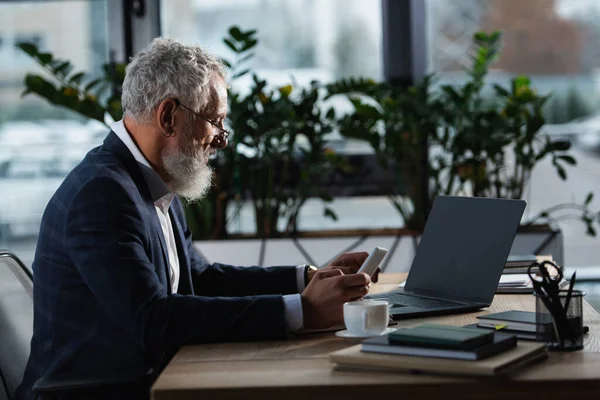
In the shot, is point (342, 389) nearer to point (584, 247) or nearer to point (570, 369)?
point (570, 369)

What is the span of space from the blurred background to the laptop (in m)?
2.29

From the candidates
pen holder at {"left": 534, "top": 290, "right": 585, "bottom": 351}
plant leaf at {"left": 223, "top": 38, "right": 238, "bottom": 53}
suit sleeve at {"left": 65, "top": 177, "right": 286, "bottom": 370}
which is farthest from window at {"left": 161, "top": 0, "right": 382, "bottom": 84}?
pen holder at {"left": 534, "top": 290, "right": 585, "bottom": 351}

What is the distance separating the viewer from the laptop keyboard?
2018mm

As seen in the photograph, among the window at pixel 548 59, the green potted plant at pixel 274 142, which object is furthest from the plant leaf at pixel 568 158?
the green potted plant at pixel 274 142

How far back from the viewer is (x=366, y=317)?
5.50 feet

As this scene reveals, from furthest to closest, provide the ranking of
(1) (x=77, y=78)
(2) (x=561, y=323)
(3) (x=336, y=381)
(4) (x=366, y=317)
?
1. (1) (x=77, y=78)
2. (4) (x=366, y=317)
3. (2) (x=561, y=323)
4. (3) (x=336, y=381)

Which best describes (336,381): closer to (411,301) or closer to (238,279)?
(411,301)

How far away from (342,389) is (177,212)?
1.10 m

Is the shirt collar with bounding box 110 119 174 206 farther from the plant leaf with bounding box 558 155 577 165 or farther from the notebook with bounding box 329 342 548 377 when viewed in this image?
the plant leaf with bounding box 558 155 577 165

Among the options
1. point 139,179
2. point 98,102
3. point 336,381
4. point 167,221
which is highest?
point 98,102

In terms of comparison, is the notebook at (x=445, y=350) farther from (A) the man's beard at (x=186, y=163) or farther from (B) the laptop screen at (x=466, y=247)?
(A) the man's beard at (x=186, y=163)

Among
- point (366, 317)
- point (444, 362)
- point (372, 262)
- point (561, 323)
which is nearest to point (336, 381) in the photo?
point (444, 362)

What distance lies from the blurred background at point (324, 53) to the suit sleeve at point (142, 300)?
9.12 feet

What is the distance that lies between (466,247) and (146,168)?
78 centimetres
